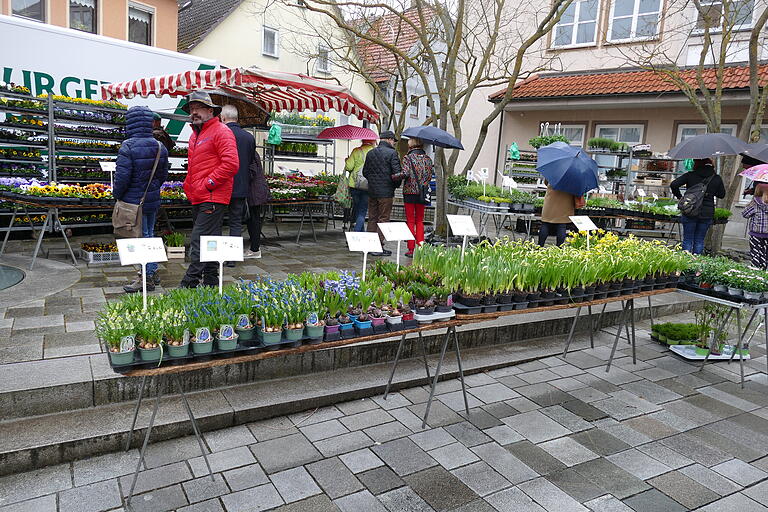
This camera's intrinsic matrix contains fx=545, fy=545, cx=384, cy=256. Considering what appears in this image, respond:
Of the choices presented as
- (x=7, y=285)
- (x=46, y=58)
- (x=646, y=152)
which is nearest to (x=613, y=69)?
(x=646, y=152)

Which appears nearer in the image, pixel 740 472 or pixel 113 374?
pixel 740 472

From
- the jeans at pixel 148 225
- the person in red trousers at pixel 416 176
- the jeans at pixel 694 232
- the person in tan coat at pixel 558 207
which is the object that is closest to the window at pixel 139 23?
the person in red trousers at pixel 416 176

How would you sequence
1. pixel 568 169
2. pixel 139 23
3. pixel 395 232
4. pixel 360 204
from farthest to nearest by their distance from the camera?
Answer: pixel 139 23, pixel 360 204, pixel 568 169, pixel 395 232

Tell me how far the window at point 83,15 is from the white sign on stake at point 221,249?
43.1 ft

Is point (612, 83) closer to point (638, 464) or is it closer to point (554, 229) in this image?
point (554, 229)

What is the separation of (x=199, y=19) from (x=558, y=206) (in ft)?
51.6

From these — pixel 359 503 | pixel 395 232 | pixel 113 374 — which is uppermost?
pixel 395 232

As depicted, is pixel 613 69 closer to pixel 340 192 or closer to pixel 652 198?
pixel 652 198

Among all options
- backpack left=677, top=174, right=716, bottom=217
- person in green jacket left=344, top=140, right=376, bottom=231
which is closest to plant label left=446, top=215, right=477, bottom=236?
person in green jacket left=344, top=140, right=376, bottom=231

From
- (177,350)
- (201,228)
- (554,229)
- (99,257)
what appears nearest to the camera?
(177,350)

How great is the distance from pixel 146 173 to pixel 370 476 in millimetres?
4112

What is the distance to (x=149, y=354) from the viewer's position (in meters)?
2.74

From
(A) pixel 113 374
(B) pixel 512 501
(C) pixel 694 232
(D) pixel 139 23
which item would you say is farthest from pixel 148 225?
(D) pixel 139 23

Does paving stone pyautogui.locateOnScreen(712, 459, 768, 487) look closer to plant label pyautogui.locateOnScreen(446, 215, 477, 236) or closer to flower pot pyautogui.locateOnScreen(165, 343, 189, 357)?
plant label pyautogui.locateOnScreen(446, 215, 477, 236)
